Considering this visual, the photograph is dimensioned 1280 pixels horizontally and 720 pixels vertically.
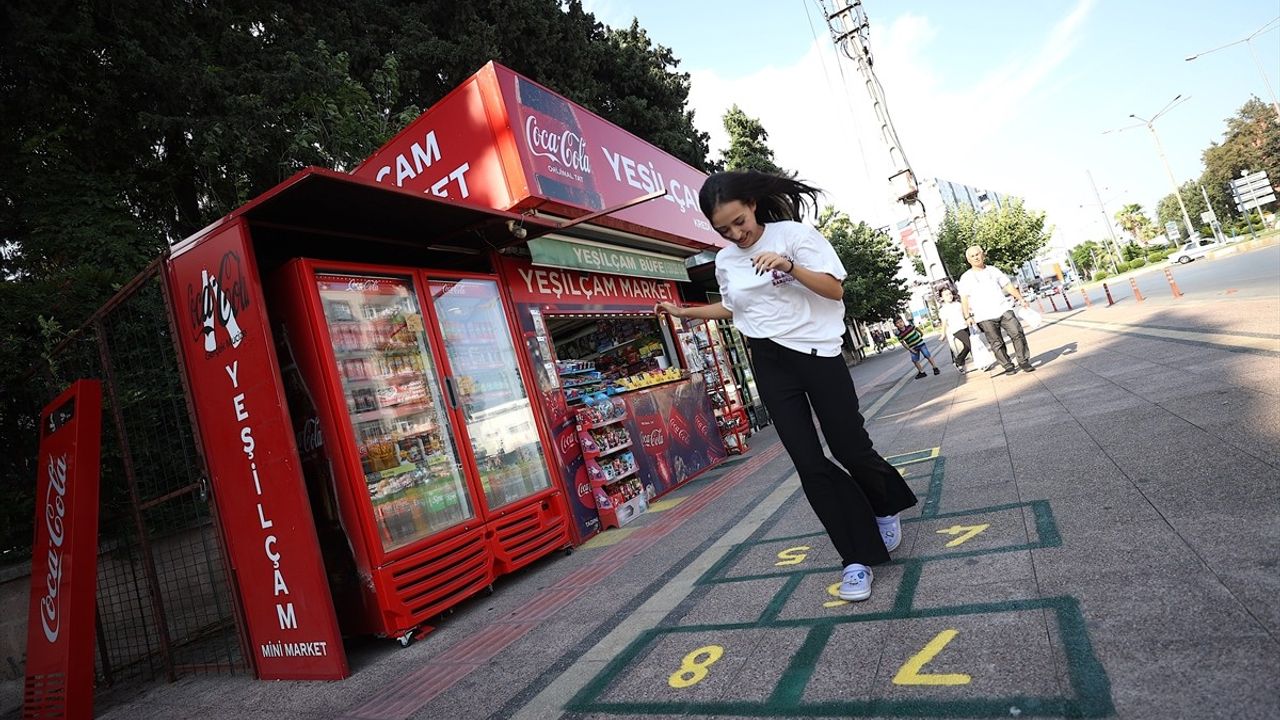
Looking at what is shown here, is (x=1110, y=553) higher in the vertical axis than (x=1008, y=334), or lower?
lower

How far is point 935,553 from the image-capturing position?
2766mm

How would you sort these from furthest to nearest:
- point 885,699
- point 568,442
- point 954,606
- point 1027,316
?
point 1027,316 → point 568,442 → point 954,606 → point 885,699

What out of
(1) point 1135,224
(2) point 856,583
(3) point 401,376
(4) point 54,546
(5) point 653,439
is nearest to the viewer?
(2) point 856,583

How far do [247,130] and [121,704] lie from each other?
778 cm

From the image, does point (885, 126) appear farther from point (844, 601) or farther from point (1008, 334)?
point (844, 601)

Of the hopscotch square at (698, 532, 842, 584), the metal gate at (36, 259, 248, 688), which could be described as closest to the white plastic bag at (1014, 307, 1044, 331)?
the hopscotch square at (698, 532, 842, 584)

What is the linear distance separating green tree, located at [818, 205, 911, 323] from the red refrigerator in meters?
24.4

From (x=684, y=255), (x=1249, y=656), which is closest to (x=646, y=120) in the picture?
(x=684, y=255)

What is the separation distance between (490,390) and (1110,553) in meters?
4.11

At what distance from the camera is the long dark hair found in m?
2.73

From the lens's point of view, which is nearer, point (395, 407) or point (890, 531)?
point (890, 531)

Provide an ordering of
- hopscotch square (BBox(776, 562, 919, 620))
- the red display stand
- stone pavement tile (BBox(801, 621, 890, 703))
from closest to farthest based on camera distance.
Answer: stone pavement tile (BBox(801, 621, 890, 703)) < hopscotch square (BBox(776, 562, 919, 620)) < the red display stand

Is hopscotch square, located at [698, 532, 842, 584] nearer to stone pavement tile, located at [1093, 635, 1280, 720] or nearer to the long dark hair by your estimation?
stone pavement tile, located at [1093, 635, 1280, 720]

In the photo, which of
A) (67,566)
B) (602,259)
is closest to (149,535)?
(67,566)
